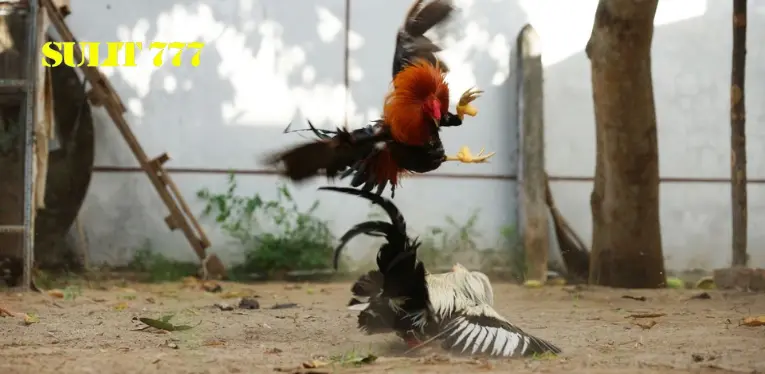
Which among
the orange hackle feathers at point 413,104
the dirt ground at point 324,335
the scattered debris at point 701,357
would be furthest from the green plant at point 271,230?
the scattered debris at point 701,357

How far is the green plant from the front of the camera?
7.53 m

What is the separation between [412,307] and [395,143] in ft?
2.22

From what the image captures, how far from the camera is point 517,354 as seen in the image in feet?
10.3

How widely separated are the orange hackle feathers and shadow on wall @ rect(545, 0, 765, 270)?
5081mm

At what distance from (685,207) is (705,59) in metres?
1.51

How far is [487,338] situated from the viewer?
3230mm

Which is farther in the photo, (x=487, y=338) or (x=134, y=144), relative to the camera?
(x=134, y=144)

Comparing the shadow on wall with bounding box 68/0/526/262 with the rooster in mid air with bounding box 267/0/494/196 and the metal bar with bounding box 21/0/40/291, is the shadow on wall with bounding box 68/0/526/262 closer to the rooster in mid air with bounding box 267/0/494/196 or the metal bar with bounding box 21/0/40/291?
the metal bar with bounding box 21/0/40/291

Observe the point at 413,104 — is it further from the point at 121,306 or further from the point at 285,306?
the point at 121,306

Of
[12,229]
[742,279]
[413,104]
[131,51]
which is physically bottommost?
[742,279]

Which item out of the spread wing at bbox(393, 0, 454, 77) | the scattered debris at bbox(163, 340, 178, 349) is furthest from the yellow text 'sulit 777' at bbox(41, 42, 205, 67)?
the scattered debris at bbox(163, 340, 178, 349)

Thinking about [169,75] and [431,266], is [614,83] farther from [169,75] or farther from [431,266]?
[169,75]

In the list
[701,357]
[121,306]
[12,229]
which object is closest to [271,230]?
[12,229]

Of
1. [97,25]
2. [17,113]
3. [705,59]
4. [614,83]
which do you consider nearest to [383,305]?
[614,83]
